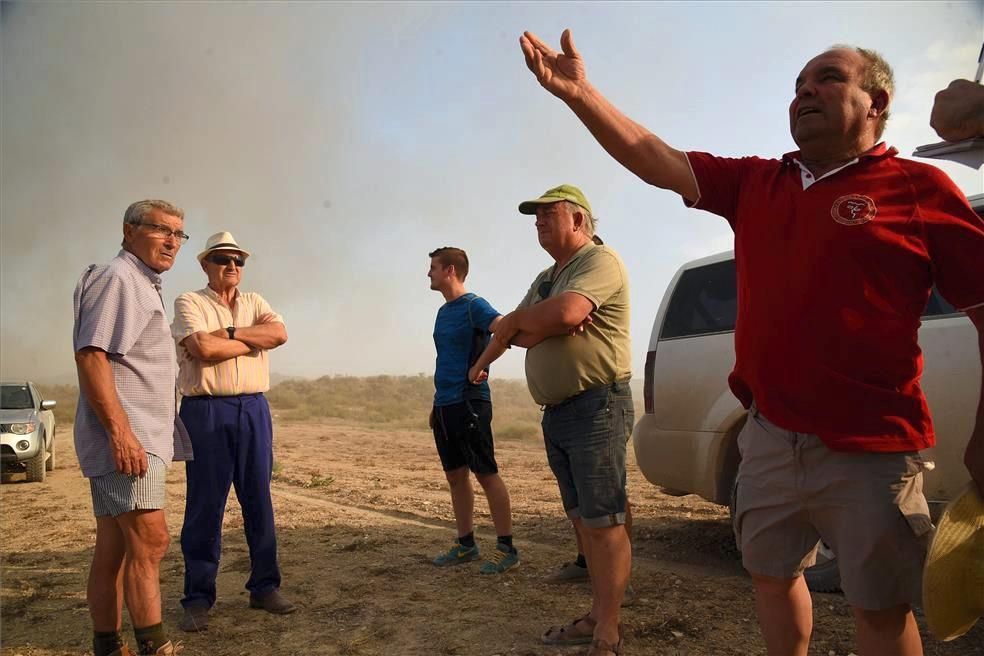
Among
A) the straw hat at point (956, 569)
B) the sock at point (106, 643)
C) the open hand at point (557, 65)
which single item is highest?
the open hand at point (557, 65)

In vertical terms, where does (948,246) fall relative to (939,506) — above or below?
above

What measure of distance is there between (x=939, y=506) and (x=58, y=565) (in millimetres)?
5875

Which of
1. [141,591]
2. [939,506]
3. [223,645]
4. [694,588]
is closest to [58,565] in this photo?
[223,645]

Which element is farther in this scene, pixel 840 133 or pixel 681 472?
pixel 681 472

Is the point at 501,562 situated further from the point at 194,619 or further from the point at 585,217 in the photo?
the point at 585,217

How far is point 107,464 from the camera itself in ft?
10.5

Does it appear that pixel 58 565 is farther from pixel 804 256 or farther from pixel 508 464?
pixel 508 464

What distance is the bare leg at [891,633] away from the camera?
207 centimetres

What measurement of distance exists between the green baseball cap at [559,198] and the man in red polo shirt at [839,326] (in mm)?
1533

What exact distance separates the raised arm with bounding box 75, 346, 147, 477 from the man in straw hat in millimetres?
1001

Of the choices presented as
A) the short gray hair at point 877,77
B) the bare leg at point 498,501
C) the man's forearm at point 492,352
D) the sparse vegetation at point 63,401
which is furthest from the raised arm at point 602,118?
the sparse vegetation at point 63,401

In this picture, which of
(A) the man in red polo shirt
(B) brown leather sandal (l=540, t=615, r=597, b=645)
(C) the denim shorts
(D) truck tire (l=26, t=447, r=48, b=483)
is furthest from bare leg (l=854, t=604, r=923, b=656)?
(D) truck tire (l=26, t=447, r=48, b=483)

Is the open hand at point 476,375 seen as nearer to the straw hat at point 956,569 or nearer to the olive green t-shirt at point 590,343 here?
the olive green t-shirt at point 590,343

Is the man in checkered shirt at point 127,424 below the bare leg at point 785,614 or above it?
above
